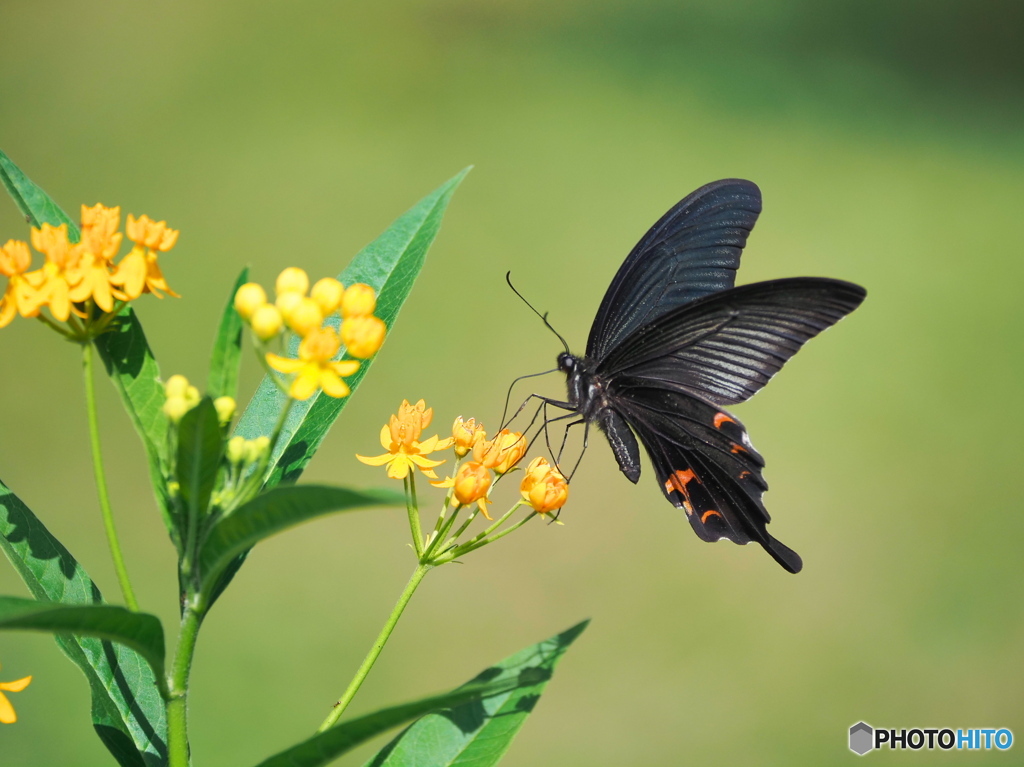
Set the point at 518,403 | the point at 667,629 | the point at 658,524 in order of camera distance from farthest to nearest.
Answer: the point at 518,403
the point at 658,524
the point at 667,629

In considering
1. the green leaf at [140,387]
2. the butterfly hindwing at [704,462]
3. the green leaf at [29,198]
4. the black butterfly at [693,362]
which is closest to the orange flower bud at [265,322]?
the green leaf at [140,387]

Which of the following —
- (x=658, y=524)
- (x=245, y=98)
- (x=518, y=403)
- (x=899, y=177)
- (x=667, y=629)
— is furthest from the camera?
(x=899, y=177)

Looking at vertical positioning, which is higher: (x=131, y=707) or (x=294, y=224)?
(x=294, y=224)

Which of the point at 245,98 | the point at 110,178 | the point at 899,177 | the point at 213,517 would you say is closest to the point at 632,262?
the point at 213,517

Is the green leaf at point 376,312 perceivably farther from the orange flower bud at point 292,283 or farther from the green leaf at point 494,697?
the green leaf at point 494,697

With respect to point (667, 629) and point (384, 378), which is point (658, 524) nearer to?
point (667, 629)

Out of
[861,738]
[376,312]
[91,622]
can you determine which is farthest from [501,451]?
[861,738]

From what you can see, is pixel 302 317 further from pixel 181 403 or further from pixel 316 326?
pixel 181 403
